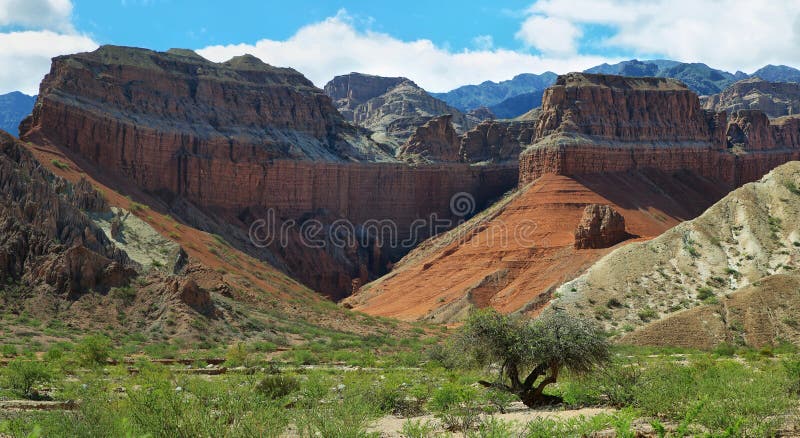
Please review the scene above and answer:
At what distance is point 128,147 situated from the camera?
83625mm

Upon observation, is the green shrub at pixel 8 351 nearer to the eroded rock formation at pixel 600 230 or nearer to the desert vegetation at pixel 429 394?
the desert vegetation at pixel 429 394

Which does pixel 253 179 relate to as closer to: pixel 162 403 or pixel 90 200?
pixel 90 200

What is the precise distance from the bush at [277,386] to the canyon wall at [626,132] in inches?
2813

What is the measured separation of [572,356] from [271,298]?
117 feet

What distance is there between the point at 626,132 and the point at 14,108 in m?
122

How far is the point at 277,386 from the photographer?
1012 inches

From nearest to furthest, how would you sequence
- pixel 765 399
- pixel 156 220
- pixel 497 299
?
1. pixel 765 399
2. pixel 156 220
3. pixel 497 299

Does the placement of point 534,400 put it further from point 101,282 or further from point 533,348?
point 101,282

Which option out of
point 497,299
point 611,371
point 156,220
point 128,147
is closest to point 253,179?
point 128,147

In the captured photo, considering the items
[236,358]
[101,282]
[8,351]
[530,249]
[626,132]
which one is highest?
[626,132]

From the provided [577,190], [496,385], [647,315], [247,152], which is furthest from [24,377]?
[247,152]

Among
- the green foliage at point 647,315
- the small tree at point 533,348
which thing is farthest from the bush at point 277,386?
the green foliage at point 647,315

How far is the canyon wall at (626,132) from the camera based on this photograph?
316 feet

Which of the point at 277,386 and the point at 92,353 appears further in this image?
Answer: the point at 92,353
